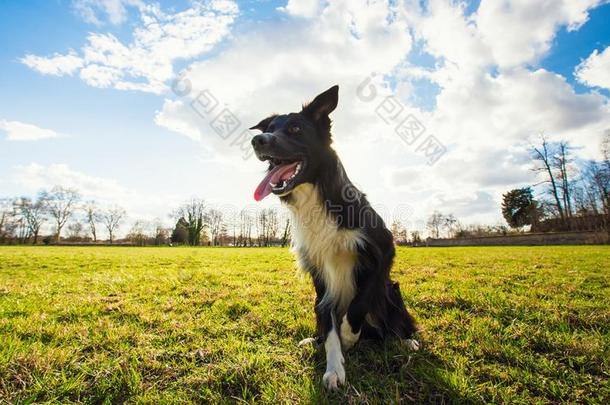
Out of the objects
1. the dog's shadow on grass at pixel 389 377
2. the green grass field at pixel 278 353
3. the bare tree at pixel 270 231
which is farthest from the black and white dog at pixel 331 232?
the bare tree at pixel 270 231

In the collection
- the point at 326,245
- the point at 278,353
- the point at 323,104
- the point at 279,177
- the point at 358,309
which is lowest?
the point at 278,353

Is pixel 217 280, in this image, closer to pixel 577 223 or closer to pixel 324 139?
pixel 324 139

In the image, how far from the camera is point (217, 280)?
771 centimetres

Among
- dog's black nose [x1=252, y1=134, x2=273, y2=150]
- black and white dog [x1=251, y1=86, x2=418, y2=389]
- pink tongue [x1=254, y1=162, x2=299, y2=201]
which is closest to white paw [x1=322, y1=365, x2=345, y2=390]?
black and white dog [x1=251, y1=86, x2=418, y2=389]

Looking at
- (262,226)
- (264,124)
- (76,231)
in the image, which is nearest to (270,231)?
(262,226)

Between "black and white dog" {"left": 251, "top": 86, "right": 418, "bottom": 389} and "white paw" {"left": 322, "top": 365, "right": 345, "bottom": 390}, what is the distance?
0.21 meters

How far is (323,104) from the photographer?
3.43m

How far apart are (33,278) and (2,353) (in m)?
7.48

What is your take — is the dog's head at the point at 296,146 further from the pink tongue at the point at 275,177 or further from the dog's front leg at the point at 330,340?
the dog's front leg at the point at 330,340

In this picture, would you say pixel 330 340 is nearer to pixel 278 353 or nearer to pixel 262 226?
pixel 278 353

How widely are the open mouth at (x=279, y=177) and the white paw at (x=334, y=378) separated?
1699mm

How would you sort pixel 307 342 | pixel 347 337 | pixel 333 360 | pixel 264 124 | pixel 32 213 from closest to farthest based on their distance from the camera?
pixel 333 360, pixel 347 337, pixel 307 342, pixel 264 124, pixel 32 213

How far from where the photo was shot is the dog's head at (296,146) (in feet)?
10.2

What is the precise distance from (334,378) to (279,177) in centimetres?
195
